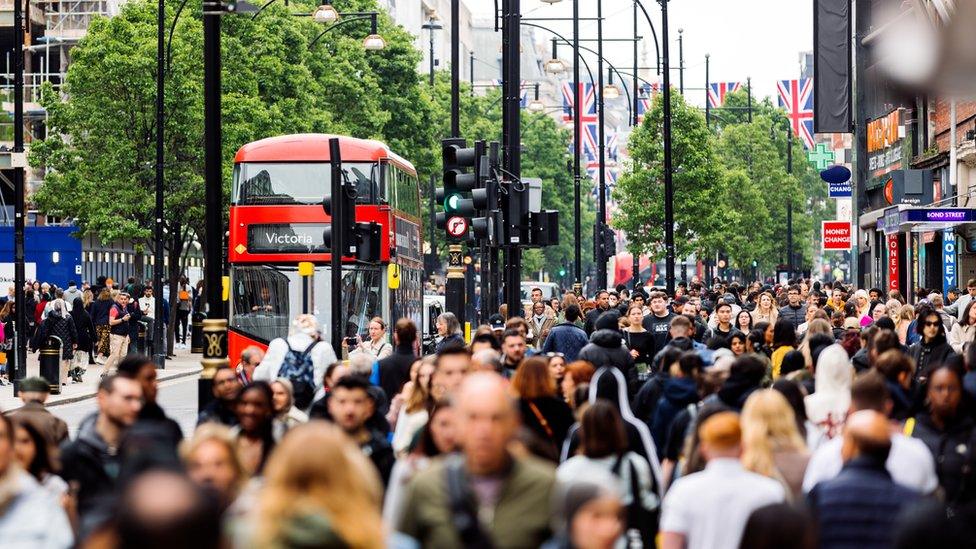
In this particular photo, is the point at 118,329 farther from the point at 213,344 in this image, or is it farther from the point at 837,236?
the point at 213,344

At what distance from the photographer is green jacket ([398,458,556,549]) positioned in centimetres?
620

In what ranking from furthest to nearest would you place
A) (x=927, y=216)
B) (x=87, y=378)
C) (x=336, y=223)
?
1. (x=87, y=378)
2. (x=927, y=216)
3. (x=336, y=223)

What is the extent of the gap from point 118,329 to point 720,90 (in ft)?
247

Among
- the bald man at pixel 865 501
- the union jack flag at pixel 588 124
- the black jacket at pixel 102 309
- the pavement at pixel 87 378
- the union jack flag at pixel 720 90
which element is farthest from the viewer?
the union jack flag at pixel 588 124

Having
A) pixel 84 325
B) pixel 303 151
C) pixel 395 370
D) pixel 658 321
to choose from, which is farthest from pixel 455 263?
pixel 395 370

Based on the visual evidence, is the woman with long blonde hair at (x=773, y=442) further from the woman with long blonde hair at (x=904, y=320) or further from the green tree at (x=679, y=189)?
the green tree at (x=679, y=189)

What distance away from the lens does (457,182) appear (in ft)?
74.8

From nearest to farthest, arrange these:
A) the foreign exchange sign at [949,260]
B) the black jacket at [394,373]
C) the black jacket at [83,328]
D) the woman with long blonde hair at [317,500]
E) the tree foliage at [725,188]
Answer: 1. the woman with long blonde hair at [317,500]
2. the black jacket at [394,373]
3. the black jacket at [83,328]
4. the foreign exchange sign at [949,260]
5. the tree foliage at [725,188]

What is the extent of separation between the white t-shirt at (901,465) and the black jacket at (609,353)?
217 inches

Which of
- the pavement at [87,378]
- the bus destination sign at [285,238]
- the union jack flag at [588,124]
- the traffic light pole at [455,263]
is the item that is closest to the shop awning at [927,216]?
the traffic light pole at [455,263]

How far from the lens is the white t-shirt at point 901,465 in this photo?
867 centimetres

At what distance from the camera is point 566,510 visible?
598cm

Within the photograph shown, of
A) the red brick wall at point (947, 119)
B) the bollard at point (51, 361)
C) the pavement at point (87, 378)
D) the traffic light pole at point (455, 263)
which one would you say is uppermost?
the red brick wall at point (947, 119)

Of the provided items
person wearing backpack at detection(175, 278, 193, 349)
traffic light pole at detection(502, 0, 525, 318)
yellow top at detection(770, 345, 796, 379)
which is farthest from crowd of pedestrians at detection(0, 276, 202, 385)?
yellow top at detection(770, 345, 796, 379)
